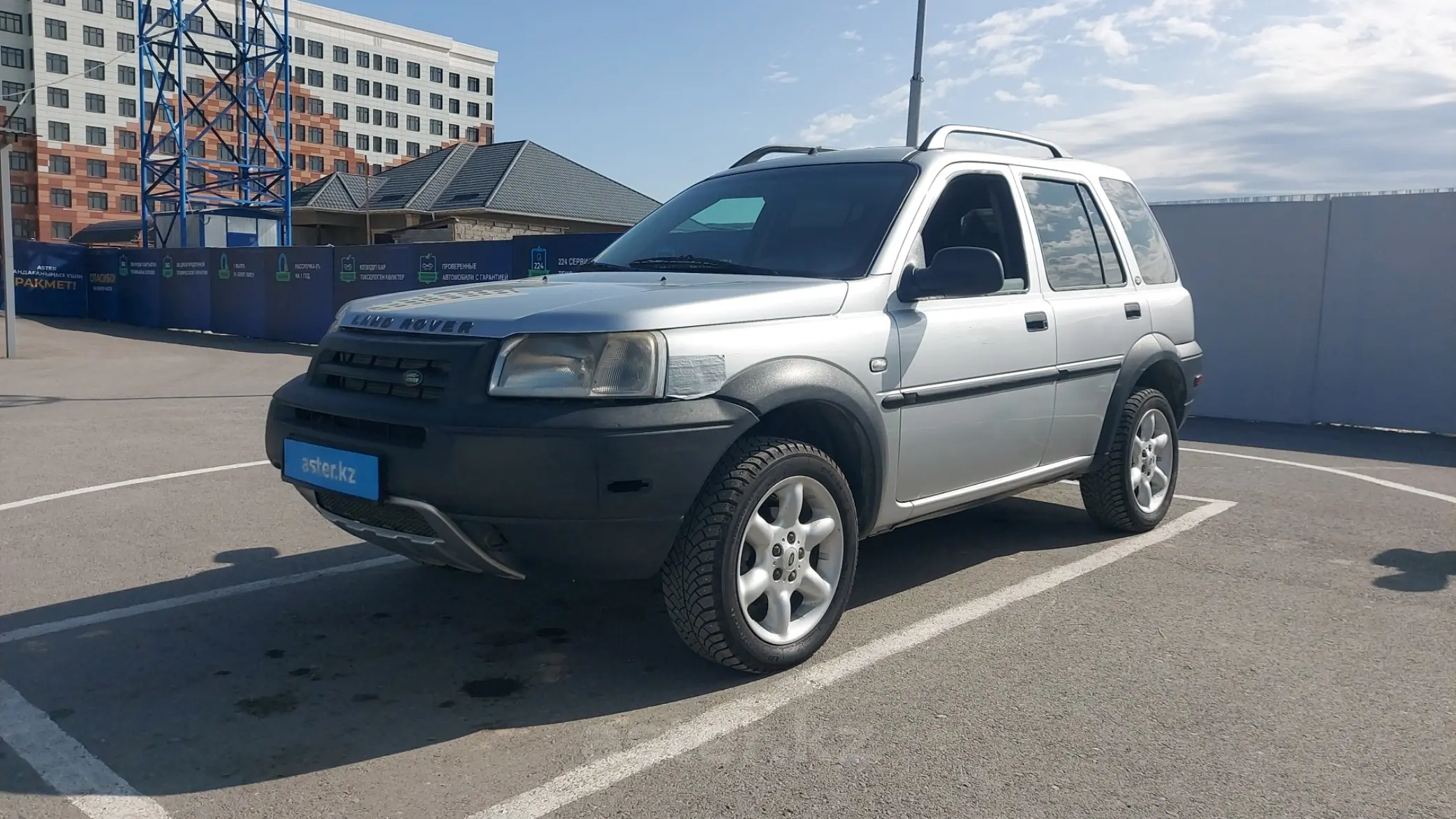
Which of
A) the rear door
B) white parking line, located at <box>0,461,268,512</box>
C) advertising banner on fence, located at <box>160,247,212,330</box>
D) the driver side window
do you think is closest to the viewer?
the driver side window

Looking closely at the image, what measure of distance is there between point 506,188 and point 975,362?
36.4m

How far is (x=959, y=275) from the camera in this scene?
4.11 metres

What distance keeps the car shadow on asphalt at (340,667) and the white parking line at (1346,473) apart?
172 inches

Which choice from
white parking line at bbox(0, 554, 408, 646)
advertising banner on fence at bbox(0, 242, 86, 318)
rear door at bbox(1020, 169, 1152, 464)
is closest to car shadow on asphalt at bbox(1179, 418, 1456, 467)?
rear door at bbox(1020, 169, 1152, 464)

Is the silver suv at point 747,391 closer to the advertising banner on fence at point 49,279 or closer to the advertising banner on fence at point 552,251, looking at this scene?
the advertising banner on fence at point 552,251

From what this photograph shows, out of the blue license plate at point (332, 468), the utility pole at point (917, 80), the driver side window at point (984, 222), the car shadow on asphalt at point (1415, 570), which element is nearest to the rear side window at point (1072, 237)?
the driver side window at point (984, 222)

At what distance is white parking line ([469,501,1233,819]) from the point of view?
2.94 meters

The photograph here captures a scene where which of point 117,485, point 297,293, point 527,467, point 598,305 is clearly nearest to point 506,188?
point 297,293

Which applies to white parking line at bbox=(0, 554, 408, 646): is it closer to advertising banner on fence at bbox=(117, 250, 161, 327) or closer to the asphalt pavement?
the asphalt pavement

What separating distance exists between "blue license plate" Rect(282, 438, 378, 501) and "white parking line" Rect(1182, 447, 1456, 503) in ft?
22.8

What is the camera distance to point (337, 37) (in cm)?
8812

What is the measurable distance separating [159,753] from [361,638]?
106 centimetres

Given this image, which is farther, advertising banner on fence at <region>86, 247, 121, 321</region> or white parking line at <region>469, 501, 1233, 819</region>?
advertising banner on fence at <region>86, 247, 121, 321</region>

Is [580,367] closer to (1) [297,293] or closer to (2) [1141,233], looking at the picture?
(2) [1141,233]
